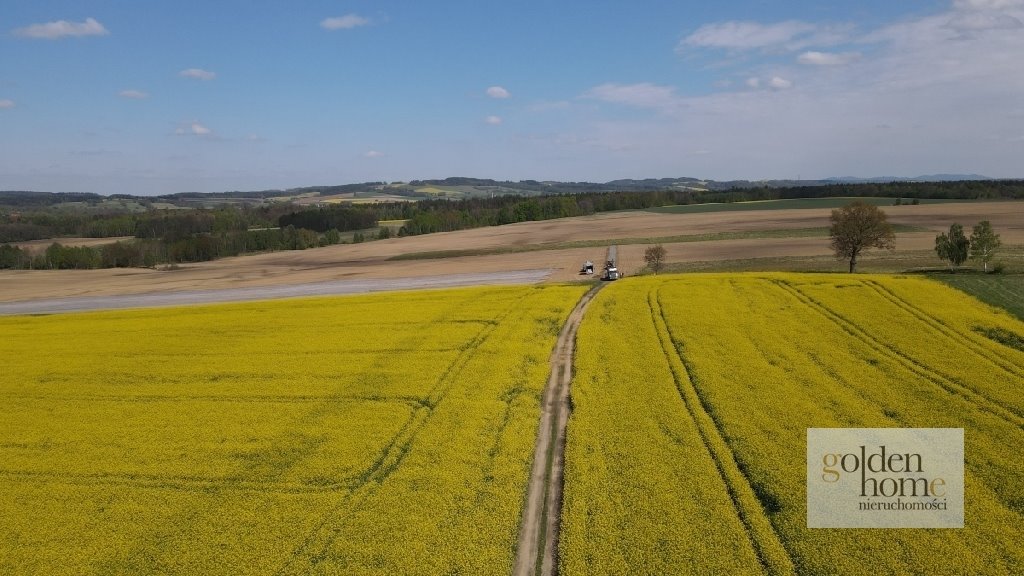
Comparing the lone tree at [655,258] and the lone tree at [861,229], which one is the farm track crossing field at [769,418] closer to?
the lone tree at [861,229]

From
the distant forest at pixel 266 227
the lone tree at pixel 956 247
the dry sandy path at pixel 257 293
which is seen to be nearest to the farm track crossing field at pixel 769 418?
the lone tree at pixel 956 247

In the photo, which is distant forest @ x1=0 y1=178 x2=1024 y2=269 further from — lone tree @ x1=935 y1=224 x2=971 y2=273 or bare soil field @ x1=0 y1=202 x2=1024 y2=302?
lone tree @ x1=935 y1=224 x2=971 y2=273

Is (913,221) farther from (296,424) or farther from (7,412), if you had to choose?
(7,412)

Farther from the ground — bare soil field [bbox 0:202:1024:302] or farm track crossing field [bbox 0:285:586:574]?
bare soil field [bbox 0:202:1024:302]

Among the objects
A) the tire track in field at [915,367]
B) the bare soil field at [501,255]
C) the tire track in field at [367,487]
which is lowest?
the tire track in field at [367,487]

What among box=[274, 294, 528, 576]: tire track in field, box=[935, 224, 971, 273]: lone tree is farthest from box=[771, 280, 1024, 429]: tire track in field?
box=[274, 294, 528, 576]: tire track in field

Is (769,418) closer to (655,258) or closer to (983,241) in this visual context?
(983,241)
